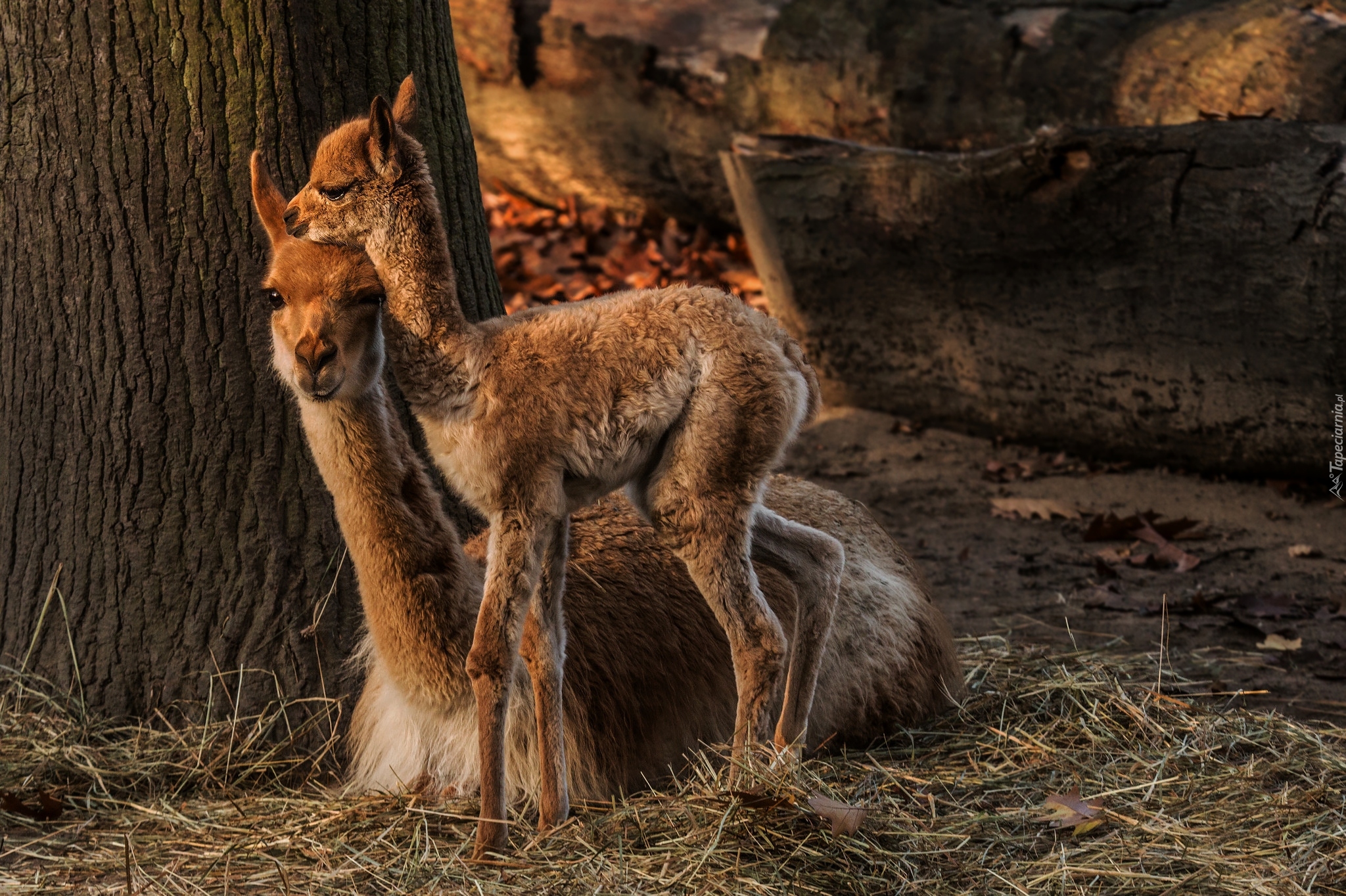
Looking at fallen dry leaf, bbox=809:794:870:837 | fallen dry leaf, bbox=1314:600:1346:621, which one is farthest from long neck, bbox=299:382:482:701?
fallen dry leaf, bbox=1314:600:1346:621

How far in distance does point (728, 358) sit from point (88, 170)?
204 cm

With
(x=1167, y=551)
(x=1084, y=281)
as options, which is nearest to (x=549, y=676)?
(x=1167, y=551)

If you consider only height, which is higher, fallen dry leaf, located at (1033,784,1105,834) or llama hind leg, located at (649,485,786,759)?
llama hind leg, located at (649,485,786,759)

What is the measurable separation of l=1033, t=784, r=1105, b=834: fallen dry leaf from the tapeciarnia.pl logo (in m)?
3.41

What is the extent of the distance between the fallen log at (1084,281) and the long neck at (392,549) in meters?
4.37

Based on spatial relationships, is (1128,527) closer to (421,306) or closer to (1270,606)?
(1270,606)

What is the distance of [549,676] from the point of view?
10.4 feet

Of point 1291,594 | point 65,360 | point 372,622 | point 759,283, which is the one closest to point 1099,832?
point 372,622

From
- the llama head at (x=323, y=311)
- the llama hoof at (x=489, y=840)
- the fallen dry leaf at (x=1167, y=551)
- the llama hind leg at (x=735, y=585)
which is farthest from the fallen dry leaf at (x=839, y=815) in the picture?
the fallen dry leaf at (x=1167, y=551)

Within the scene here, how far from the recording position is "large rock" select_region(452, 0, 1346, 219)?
23.7 feet

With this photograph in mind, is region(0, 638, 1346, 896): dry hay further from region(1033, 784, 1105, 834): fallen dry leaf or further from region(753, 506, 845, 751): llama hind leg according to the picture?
region(753, 506, 845, 751): llama hind leg

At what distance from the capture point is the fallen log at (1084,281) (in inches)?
240

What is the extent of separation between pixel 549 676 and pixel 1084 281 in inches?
179

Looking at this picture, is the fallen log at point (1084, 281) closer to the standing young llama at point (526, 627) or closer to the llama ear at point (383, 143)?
the standing young llama at point (526, 627)
